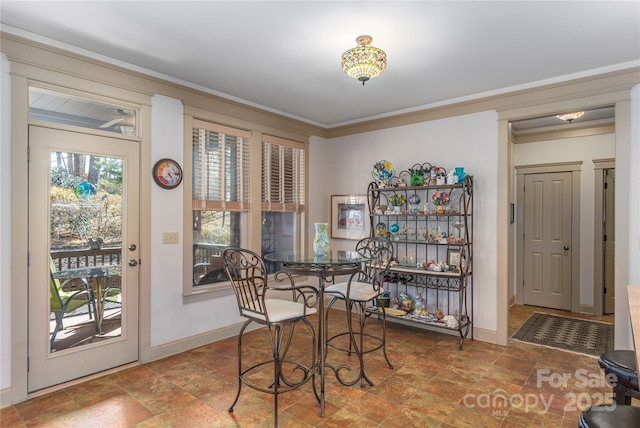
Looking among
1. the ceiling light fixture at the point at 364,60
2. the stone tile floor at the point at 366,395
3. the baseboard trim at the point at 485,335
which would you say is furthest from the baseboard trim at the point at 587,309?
the ceiling light fixture at the point at 364,60

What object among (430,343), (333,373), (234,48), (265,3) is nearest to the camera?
(265,3)

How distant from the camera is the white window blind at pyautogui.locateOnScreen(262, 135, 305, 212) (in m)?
4.46

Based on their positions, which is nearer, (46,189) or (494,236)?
(46,189)

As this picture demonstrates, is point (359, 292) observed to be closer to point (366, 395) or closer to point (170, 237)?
point (366, 395)

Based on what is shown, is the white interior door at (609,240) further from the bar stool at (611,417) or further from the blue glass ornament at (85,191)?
the blue glass ornament at (85,191)

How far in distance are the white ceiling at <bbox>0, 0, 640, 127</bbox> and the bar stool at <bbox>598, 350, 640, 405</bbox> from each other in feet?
6.96

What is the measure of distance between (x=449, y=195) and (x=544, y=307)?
9.19 feet

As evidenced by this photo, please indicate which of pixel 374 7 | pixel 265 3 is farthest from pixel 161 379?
pixel 374 7

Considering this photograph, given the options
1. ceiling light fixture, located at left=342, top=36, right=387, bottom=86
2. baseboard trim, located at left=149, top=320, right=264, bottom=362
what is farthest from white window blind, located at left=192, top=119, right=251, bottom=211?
ceiling light fixture, located at left=342, top=36, right=387, bottom=86

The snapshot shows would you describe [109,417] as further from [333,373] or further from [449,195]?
[449,195]

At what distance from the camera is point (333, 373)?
10.0ft

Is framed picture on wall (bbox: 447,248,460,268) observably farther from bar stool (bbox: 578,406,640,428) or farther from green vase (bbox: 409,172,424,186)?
bar stool (bbox: 578,406,640,428)

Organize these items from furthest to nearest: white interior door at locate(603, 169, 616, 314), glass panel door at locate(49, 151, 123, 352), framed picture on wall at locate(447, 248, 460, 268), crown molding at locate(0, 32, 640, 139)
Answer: white interior door at locate(603, 169, 616, 314) → framed picture on wall at locate(447, 248, 460, 268) → glass panel door at locate(49, 151, 123, 352) → crown molding at locate(0, 32, 640, 139)

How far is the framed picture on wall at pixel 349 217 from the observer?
4.91 m
